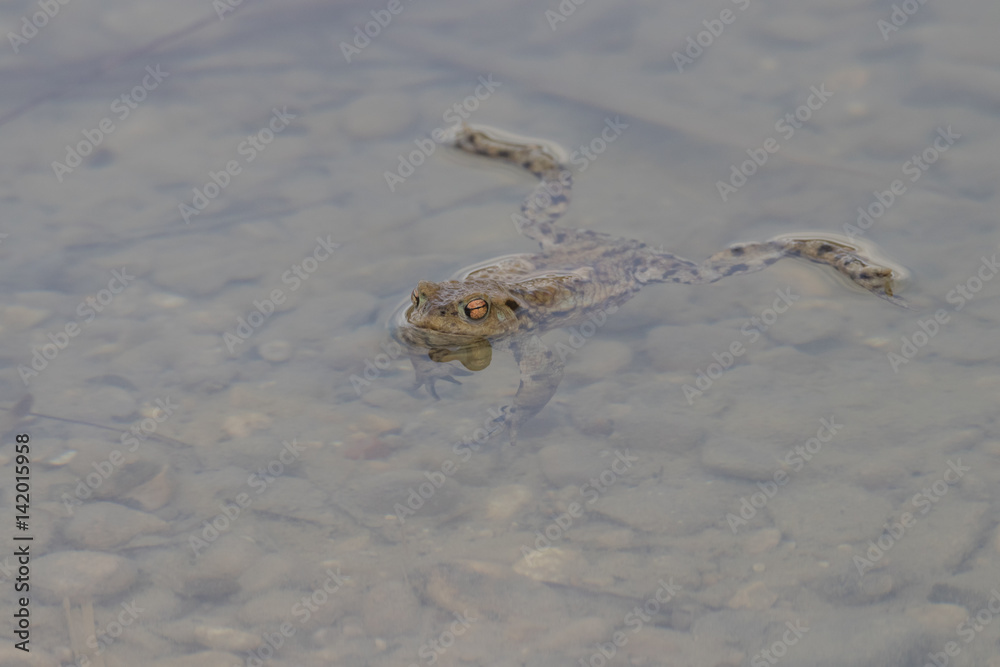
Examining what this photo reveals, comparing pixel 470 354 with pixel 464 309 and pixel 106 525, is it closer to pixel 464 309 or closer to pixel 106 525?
pixel 464 309

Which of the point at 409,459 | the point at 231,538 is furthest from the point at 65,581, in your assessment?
the point at 409,459

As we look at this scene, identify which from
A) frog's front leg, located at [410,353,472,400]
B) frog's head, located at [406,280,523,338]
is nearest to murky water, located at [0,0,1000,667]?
frog's front leg, located at [410,353,472,400]

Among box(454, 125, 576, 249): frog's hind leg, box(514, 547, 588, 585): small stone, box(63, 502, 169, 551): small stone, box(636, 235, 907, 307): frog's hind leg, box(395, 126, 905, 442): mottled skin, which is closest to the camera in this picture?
box(514, 547, 588, 585): small stone

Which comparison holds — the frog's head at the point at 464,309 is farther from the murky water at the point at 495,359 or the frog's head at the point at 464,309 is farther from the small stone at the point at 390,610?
the small stone at the point at 390,610

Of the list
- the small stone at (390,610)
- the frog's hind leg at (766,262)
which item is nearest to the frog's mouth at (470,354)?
the frog's hind leg at (766,262)

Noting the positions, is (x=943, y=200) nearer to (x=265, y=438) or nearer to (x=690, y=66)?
(x=690, y=66)

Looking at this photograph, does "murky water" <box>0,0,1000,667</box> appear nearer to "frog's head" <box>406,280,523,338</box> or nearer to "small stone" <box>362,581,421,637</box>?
"small stone" <box>362,581,421,637</box>
